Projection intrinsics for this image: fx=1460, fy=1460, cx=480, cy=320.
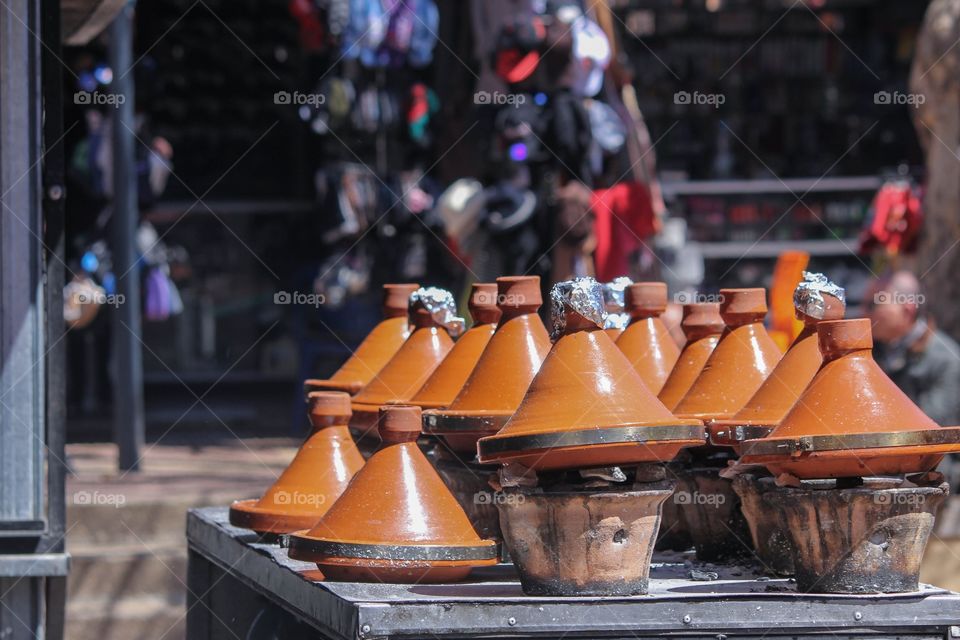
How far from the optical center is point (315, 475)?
2.43 metres

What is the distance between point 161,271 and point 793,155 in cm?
441

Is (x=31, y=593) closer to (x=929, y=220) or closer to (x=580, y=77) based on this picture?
(x=580, y=77)

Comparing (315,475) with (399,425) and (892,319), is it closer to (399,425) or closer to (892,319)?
(399,425)

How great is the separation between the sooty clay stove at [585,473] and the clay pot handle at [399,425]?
204 millimetres

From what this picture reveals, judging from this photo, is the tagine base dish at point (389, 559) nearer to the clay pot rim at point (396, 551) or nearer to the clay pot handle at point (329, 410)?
the clay pot rim at point (396, 551)

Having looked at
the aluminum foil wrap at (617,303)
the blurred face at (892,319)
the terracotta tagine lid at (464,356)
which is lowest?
the terracotta tagine lid at (464,356)

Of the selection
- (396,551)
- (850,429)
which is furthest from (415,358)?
(850,429)

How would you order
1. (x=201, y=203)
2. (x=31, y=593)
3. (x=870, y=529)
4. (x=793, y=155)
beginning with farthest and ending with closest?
(x=793, y=155)
(x=201, y=203)
(x=31, y=593)
(x=870, y=529)

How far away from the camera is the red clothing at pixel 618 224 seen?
592cm

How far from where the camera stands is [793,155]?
379 inches

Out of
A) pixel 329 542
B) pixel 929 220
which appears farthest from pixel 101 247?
pixel 329 542

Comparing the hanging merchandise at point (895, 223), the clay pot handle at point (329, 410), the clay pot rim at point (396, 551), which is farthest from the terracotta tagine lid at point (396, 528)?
the hanging merchandise at point (895, 223)

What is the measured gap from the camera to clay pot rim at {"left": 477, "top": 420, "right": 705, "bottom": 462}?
1.85 meters

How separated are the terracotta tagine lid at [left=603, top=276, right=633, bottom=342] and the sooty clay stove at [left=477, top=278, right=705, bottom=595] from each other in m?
0.62
